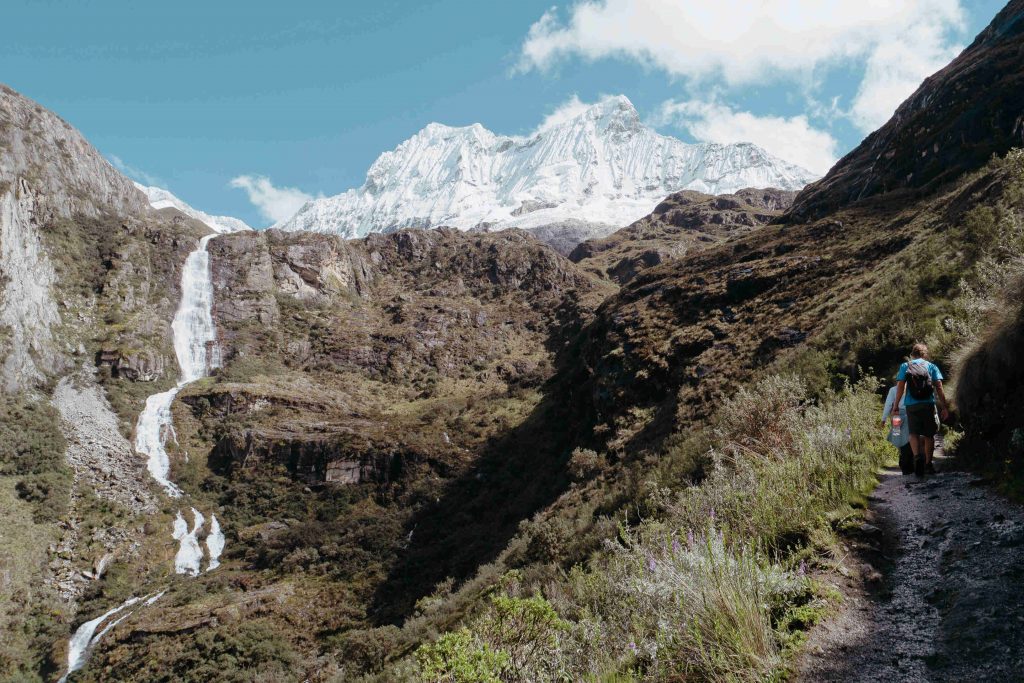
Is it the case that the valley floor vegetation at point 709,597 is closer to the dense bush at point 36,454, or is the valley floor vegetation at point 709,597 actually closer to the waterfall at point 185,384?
the waterfall at point 185,384

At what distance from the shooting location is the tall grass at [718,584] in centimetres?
256

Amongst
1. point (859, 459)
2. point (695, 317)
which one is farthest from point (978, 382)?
point (695, 317)

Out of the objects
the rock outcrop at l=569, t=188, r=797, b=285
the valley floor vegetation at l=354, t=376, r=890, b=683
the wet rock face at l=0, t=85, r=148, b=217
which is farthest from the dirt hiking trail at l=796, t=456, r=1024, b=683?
the rock outcrop at l=569, t=188, r=797, b=285

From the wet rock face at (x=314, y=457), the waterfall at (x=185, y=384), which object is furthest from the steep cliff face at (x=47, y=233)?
the wet rock face at (x=314, y=457)

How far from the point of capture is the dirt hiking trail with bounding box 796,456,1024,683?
229cm

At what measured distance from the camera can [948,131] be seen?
30.0 metres

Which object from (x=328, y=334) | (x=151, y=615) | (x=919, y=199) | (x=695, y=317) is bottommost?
(x=151, y=615)

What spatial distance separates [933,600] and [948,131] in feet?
125

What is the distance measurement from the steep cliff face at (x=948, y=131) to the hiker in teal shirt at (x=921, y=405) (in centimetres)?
2408

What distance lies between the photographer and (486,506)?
3170 cm

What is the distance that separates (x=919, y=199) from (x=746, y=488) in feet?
97.8

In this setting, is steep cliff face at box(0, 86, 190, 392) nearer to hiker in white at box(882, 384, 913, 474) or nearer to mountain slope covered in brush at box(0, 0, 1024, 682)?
mountain slope covered in brush at box(0, 0, 1024, 682)

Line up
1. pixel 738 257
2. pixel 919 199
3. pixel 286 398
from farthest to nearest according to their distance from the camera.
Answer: pixel 286 398, pixel 738 257, pixel 919 199

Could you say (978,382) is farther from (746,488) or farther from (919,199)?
(919,199)
